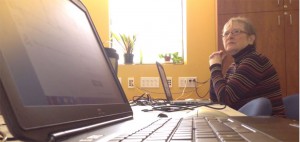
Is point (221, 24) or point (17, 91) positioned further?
point (221, 24)

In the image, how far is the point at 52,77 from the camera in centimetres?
50

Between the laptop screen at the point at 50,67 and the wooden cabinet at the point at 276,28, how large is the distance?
8.20 feet

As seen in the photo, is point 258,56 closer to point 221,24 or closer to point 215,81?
point 215,81

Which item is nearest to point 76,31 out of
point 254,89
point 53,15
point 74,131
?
point 53,15

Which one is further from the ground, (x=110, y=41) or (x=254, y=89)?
(x=110, y=41)

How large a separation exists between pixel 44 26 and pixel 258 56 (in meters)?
1.77

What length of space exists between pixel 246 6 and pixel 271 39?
0.39 meters

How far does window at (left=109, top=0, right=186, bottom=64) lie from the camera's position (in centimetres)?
363

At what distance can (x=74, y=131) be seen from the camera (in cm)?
49

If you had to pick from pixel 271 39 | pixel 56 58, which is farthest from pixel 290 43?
pixel 56 58

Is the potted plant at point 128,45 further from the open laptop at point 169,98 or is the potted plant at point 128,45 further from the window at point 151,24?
the open laptop at point 169,98

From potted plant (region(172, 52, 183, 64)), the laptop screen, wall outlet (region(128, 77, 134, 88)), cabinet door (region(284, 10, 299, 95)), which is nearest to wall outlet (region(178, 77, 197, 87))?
potted plant (region(172, 52, 183, 64))

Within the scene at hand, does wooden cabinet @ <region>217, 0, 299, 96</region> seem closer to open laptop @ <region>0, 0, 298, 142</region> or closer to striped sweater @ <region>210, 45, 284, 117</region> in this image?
striped sweater @ <region>210, 45, 284, 117</region>

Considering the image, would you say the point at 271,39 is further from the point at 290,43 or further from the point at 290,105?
the point at 290,105
